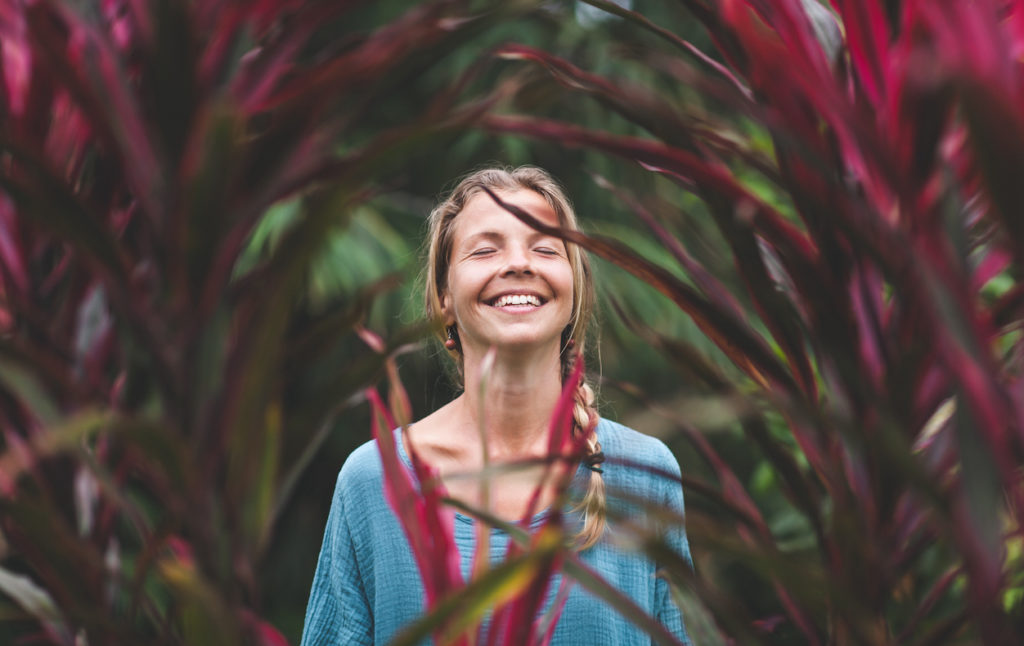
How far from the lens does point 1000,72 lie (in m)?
0.33

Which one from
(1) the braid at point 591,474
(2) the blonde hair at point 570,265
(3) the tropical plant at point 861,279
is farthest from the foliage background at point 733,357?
(2) the blonde hair at point 570,265

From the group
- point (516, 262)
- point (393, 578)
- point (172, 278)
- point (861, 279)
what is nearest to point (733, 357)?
point (861, 279)

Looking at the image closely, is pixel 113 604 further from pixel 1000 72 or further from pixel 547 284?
pixel 547 284

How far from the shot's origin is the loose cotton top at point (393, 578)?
43.0 inches

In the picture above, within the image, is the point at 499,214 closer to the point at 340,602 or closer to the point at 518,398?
the point at 518,398

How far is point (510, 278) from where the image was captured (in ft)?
3.69

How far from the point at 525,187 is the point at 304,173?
2.69ft

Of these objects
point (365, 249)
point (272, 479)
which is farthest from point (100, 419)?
point (365, 249)

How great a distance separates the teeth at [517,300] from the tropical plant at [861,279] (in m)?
0.58

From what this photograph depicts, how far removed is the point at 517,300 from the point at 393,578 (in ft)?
1.26

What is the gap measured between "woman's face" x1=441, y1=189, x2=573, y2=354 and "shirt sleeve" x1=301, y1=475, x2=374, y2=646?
319mm

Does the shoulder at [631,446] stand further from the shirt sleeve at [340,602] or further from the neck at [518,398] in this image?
the shirt sleeve at [340,602]

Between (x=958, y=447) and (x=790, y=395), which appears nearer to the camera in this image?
(x=958, y=447)

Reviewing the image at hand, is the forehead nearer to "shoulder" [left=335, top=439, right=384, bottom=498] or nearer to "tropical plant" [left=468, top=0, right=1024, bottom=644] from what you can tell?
"shoulder" [left=335, top=439, right=384, bottom=498]
